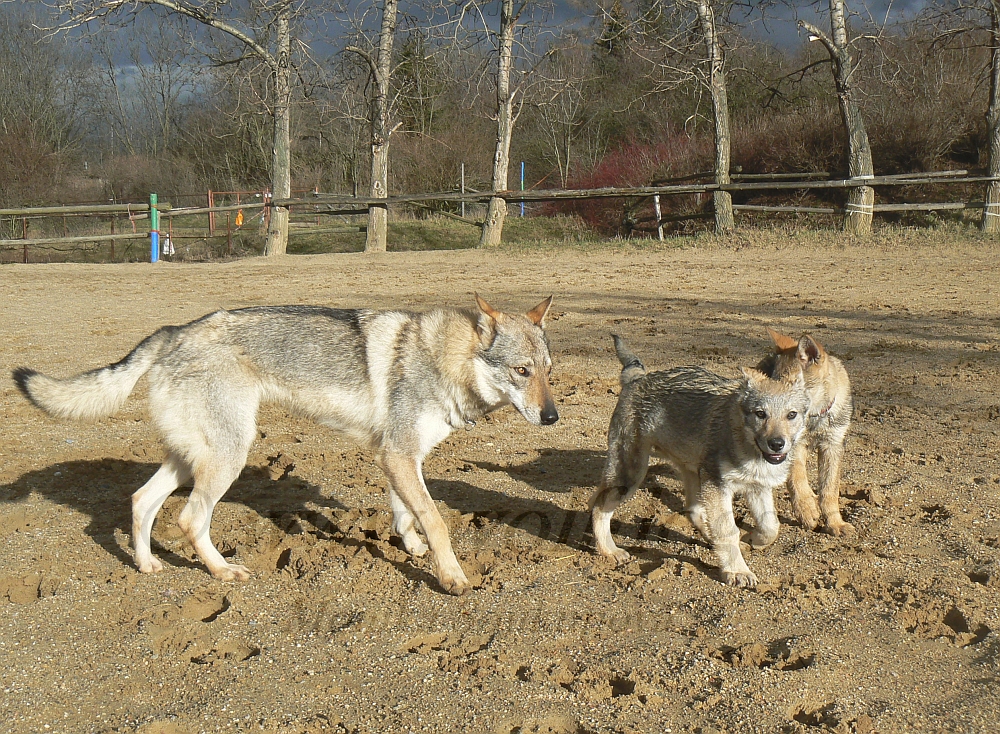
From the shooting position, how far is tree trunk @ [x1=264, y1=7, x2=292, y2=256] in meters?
25.7

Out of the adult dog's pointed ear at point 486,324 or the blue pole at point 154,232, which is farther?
the blue pole at point 154,232

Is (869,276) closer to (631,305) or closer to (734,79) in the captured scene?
(631,305)

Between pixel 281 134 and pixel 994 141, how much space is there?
66.3ft

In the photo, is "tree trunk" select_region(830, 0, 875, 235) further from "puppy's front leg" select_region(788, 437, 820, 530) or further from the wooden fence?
"puppy's front leg" select_region(788, 437, 820, 530)

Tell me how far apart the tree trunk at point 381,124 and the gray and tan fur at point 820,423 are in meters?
22.6

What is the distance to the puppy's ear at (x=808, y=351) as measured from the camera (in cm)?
510

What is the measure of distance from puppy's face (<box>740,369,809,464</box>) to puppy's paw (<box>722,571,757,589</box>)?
0.63 metres

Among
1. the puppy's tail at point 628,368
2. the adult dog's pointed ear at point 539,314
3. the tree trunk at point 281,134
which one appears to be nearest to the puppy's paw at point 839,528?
the puppy's tail at point 628,368

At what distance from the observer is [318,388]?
521 centimetres

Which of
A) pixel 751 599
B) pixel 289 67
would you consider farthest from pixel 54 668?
pixel 289 67

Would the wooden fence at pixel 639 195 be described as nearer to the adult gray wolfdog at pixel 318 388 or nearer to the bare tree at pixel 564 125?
the bare tree at pixel 564 125

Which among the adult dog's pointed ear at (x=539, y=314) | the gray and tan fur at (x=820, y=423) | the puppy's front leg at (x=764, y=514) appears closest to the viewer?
the puppy's front leg at (x=764, y=514)

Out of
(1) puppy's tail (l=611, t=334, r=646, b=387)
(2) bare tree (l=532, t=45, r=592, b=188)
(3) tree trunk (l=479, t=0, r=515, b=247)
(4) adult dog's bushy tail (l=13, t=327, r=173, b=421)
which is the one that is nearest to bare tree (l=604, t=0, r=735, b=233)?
(3) tree trunk (l=479, t=0, r=515, b=247)

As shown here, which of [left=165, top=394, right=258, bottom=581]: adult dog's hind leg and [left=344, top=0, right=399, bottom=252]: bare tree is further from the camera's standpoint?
[left=344, top=0, right=399, bottom=252]: bare tree
